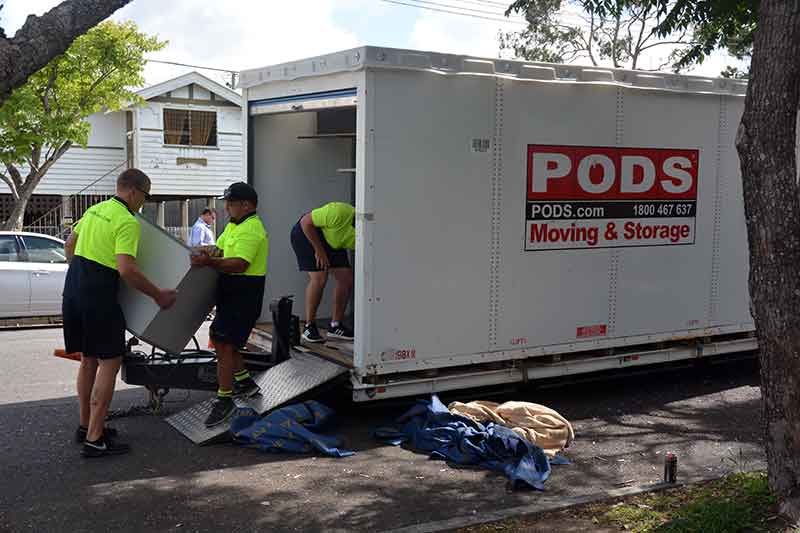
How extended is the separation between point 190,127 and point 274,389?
76.9ft

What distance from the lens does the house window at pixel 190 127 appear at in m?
28.6

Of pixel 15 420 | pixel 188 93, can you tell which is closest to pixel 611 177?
pixel 15 420

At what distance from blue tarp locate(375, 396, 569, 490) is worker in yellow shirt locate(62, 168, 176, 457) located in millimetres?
2059

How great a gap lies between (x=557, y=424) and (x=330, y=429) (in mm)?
1777

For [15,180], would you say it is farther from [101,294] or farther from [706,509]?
[706,509]

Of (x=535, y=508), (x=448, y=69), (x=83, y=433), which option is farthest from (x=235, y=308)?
(x=535, y=508)

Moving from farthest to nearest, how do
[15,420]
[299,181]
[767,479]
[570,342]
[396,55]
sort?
1. [299,181]
2. [570,342]
3. [15,420]
4. [396,55]
5. [767,479]

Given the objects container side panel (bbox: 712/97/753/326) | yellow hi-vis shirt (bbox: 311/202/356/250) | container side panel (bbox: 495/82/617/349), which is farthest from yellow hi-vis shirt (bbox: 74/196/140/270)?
container side panel (bbox: 712/97/753/326)

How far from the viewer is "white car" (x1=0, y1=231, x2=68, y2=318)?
1257cm

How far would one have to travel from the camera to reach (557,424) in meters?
6.84

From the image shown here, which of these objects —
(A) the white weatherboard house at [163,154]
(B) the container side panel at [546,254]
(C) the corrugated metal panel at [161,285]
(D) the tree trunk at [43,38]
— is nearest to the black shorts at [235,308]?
(C) the corrugated metal panel at [161,285]

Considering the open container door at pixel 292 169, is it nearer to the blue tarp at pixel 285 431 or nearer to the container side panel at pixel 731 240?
the blue tarp at pixel 285 431

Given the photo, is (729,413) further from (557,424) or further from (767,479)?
(767,479)

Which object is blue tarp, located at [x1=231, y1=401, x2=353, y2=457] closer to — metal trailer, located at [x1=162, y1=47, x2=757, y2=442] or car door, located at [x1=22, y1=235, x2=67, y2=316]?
metal trailer, located at [x1=162, y1=47, x2=757, y2=442]
